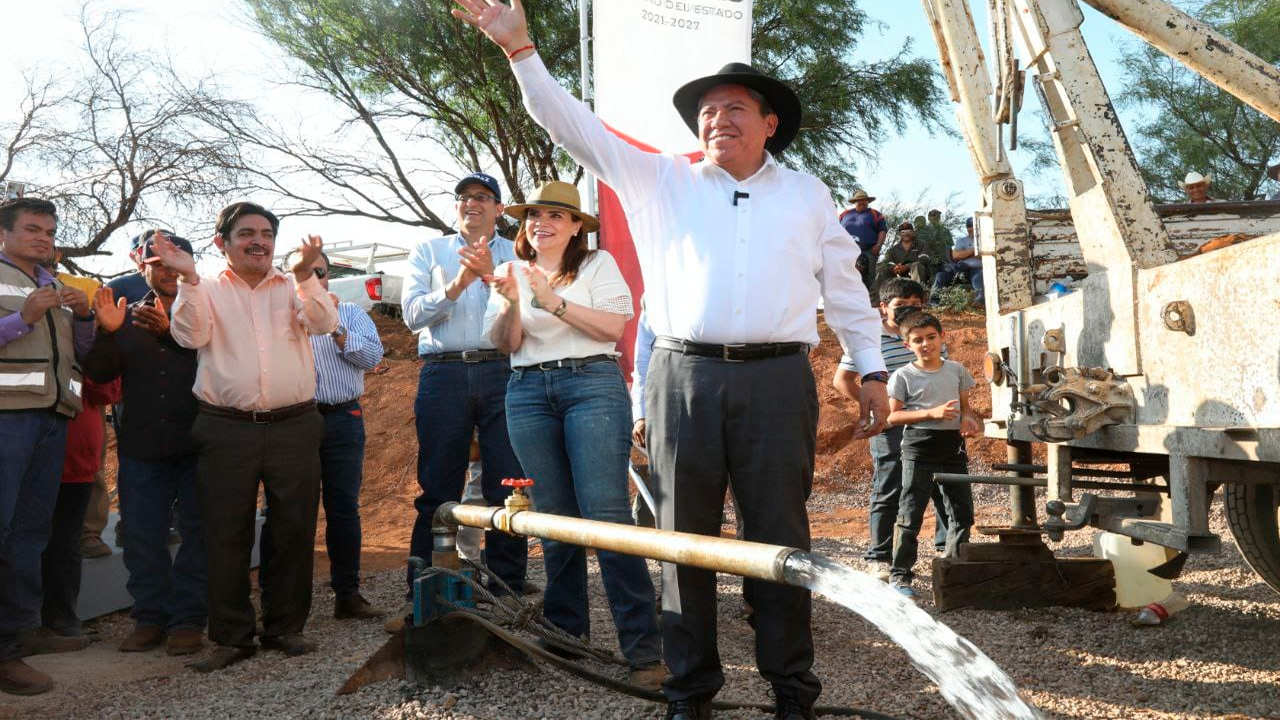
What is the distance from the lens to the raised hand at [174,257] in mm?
4449

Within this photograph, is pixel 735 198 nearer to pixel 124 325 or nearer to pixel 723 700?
pixel 723 700

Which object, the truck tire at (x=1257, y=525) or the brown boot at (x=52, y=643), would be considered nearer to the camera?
the truck tire at (x=1257, y=525)

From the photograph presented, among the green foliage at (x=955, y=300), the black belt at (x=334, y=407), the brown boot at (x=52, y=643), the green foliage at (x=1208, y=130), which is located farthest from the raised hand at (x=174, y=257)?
the green foliage at (x=1208, y=130)

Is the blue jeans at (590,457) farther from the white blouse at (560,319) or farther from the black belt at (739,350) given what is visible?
the black belt at (739,350)

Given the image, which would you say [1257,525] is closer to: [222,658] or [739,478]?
[739,478]

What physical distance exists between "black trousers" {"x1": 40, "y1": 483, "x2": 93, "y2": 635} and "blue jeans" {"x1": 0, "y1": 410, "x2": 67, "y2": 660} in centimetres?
58

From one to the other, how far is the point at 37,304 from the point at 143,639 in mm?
1572

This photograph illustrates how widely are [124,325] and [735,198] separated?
3.27m

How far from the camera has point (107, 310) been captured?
190 inches

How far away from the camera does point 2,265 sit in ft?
15.6

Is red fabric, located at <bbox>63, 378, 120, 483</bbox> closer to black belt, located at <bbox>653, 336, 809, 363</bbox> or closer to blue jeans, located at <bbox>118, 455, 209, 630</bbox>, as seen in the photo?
blue jeans, located at <bbox>118, 455, 209, 630</bbox>

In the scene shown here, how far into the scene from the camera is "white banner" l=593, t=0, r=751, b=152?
726 cm

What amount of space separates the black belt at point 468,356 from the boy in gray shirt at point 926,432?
2.02 meters

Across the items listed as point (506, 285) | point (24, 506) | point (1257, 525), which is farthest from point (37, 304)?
point (1257, 525)
